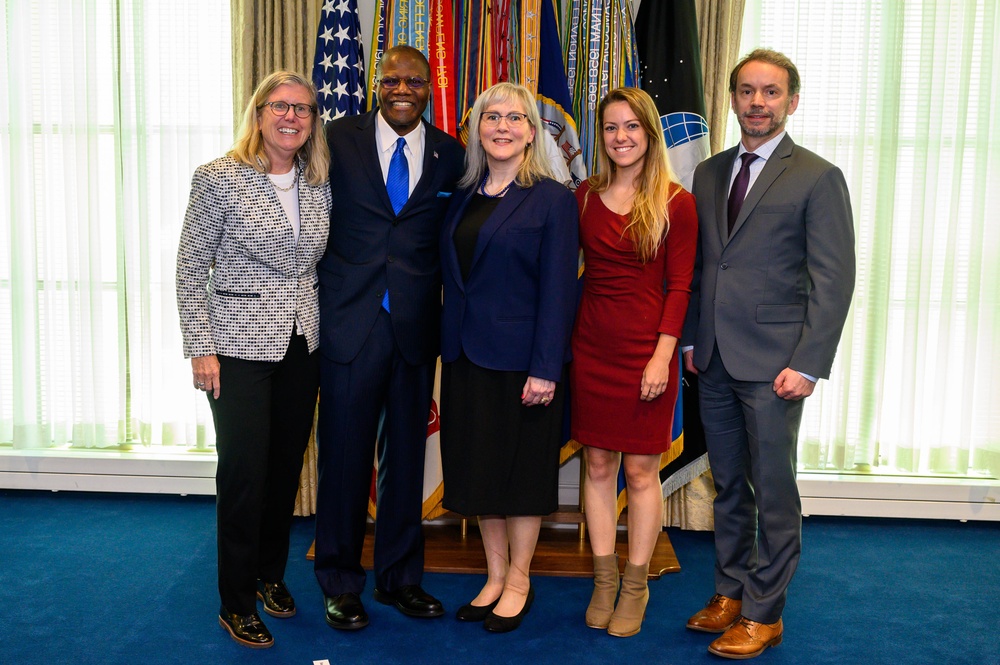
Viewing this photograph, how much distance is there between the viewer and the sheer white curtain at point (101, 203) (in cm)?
387

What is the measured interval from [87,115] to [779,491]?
3.32m

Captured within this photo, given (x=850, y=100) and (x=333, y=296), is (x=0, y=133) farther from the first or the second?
(x=850, y=100)

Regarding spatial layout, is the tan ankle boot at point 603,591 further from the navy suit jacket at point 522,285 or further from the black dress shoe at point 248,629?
the black dress shoe at point 248,629

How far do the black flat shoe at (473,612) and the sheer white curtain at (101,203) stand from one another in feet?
5.85

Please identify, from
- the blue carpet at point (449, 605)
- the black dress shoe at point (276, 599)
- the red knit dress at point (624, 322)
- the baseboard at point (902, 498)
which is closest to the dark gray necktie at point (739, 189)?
the red knit dress at point (624, 322)

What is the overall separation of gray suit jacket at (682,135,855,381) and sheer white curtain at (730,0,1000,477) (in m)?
1.35

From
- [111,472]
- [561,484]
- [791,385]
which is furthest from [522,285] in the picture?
[111,472]

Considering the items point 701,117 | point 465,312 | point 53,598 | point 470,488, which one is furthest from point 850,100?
point 53,598

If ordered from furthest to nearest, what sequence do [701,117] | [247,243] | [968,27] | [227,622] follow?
[968,27]
[701,117]
[227,622]
[247,243]

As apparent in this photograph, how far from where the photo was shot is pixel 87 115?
390 centimetres

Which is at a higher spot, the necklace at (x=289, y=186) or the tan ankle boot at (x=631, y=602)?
the necklace at (x=289, y=186)

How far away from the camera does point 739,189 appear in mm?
2672

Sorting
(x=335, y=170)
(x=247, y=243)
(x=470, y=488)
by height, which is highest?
(x=335, y=170)

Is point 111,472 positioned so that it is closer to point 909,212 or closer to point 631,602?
point 631,602
